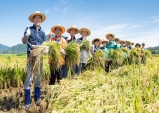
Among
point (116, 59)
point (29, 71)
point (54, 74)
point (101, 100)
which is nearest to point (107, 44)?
point (116, 59)

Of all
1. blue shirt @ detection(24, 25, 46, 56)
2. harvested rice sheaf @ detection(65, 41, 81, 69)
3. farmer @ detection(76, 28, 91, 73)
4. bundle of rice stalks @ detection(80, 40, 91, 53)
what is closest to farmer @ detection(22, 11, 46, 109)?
blue shirt @ detection(24, 25, 46, 56)

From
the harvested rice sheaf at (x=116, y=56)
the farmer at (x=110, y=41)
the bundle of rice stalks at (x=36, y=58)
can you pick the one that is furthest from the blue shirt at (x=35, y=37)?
the farmer at (x=110, y=41)

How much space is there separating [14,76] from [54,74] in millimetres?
1629

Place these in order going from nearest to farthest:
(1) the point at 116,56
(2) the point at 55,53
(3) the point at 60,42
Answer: (2) the point at 55,53, (3) the point at 60,42, (1) the point at 116,56

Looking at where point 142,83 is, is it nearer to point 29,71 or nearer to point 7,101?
point 29,71

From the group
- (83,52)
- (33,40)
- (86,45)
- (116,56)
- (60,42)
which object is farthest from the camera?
(116,56)

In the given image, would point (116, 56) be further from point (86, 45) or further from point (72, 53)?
point (72, 53)

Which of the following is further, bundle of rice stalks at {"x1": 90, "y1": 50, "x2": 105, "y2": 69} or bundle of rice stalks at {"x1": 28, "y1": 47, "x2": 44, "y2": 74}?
bundle of rice stalks at {"x1": 90, "y1": 50, "x2": 105, "y2": 69}

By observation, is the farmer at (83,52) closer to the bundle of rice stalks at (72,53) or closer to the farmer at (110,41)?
the bundle of rice stalks at (72,53)

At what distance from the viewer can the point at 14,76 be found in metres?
6.06

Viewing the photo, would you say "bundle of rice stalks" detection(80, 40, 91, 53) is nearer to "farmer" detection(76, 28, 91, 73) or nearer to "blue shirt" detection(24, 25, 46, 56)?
"farmer" detection(76, 28, 91, 73)

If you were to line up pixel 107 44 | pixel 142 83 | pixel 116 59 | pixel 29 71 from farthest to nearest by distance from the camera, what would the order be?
pixel 107 44
pixel 116 59
pixel 29 71
pixel 142 83

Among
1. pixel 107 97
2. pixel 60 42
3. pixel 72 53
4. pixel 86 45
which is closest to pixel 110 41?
pixel 86 45

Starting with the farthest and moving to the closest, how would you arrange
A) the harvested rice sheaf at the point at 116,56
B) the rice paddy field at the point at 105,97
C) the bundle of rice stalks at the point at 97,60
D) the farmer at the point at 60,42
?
the harvested rice sheaf at the point at 116,56 → the bundle of rice stalks at the point at 97,60 → the farmer at the point at 60,42 → the rice paddy field at the point at 105,97
